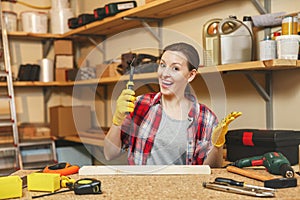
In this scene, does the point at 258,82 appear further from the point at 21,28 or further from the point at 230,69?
the point at 21,28

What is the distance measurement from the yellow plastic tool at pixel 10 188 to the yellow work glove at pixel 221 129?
67 cm

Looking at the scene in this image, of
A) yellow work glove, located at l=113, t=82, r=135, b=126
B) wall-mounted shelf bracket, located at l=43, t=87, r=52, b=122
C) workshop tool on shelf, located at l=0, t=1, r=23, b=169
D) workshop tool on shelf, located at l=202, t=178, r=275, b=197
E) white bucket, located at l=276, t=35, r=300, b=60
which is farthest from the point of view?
wall-mounted shelf bracket, located at l=43, t=87, r=52, b=122

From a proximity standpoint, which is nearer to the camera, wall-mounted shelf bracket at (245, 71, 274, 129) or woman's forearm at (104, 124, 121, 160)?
woman's forearm at (104, 124, 121, 160)

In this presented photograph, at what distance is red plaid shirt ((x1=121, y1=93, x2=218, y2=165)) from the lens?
1469 mm

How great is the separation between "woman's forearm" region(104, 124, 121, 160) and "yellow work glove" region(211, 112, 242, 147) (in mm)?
341

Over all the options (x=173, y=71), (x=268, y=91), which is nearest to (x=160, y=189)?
(x=173, y=71)

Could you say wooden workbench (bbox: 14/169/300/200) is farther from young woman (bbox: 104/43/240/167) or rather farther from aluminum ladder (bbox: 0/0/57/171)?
aluminum ladder (bbox: 0/0/57/171)

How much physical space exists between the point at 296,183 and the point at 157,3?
4.67ft

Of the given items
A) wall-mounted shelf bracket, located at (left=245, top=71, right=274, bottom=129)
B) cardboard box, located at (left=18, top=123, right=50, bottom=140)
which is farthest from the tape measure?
cardboard box, located at (left=18, top=123, right=50, bottom=140)

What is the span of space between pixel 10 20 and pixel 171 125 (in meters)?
2.47

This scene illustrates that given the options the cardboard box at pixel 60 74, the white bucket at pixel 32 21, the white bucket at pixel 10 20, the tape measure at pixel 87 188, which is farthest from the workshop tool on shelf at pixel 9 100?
the tape measure at pixel 87 188

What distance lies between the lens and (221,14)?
232 cm

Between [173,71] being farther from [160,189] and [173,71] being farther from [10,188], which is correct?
[10,188]

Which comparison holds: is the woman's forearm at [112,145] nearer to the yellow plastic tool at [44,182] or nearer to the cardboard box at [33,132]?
the yellow plastic tool at [44,182]
